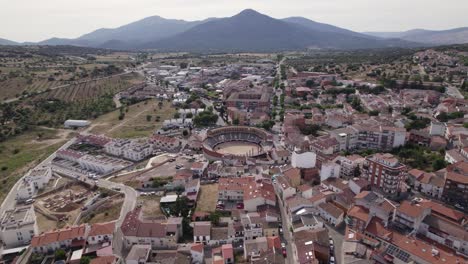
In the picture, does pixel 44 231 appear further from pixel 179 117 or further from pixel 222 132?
pixel 179 117

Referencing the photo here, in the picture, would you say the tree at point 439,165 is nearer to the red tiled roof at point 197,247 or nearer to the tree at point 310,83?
the red tiled roof at point 197,247

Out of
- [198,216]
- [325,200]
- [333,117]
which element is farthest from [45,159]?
[333,117]

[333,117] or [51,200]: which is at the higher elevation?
[333,117]

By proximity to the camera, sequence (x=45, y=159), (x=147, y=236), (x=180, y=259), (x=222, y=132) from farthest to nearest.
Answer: (x=222, y=132) < (x=45, y=159) < (x=147, y=236) < (x=180, y=259)

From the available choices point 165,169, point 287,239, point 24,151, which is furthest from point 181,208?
point 24,151

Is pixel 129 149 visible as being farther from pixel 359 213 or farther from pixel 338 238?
pixel 359 213
